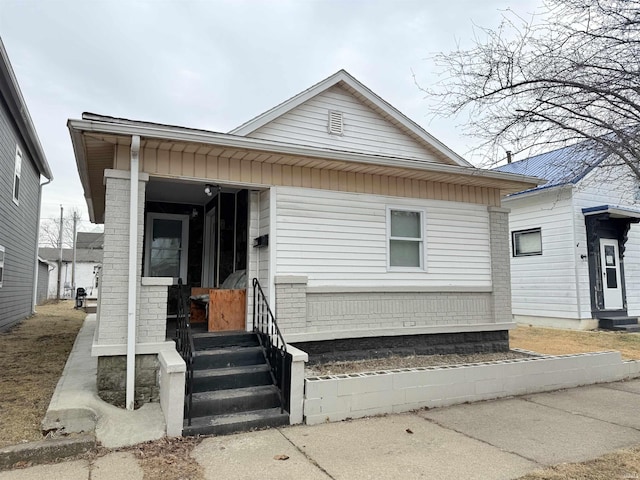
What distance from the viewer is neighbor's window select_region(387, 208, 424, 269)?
7.31 m

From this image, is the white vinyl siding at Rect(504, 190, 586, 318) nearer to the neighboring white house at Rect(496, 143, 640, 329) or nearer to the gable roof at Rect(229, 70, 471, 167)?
the neighboring white house at Rect(496, 143, 640, 329)

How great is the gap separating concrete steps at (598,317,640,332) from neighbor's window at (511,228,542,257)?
243 centimetres

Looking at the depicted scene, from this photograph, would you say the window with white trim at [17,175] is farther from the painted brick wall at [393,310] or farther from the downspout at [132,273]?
the painted brick wall at [393,310]

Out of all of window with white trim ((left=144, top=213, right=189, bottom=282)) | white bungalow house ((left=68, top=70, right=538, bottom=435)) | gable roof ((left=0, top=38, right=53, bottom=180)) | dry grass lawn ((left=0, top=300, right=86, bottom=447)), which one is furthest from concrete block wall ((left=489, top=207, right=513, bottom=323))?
gable roof ((left=0, top=38, right=53, bottom=180))

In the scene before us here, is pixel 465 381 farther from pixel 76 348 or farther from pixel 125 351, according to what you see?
pixel 76 348

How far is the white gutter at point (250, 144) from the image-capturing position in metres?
4.91

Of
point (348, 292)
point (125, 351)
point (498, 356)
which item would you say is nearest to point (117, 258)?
point (125, 351)

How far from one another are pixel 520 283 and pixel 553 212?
2358 millimetres

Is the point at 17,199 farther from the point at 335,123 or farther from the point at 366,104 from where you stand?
the point at 366,104

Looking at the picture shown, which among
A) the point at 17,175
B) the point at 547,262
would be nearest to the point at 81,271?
the point at 17,175

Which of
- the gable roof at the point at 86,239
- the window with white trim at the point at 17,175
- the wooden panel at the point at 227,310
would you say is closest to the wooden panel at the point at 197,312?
the wooden panel at the point at 227,310

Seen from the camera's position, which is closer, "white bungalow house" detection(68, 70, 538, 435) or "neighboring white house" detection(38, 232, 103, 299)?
"white bungalow house" detection(68, 70, 538, 435)

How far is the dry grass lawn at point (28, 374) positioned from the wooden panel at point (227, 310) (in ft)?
7.01

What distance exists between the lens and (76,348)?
765 centimetres
